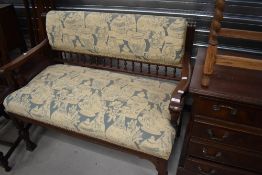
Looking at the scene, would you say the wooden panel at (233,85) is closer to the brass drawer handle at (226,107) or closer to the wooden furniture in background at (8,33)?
the brass drawer handle at (226,107)

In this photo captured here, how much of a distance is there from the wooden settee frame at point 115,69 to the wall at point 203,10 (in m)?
0.20

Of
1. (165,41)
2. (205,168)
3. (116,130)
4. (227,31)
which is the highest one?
(227,31)

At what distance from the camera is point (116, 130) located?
1305 millimetres

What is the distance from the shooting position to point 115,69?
181cm

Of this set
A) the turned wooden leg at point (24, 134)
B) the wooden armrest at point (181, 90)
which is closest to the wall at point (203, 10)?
the wooden armrest at point (181, 90)

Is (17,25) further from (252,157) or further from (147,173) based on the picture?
(252,157)

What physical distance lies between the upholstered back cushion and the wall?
0.70ft

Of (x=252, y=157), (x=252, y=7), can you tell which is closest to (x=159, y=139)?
(x=252, y=157)

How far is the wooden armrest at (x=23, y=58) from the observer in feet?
5.15

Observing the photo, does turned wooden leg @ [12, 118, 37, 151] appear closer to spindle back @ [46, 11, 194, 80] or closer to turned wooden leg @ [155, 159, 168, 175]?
spindle back @ [46, 11, 194, 80]

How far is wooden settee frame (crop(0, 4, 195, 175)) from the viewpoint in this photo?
1.28 m

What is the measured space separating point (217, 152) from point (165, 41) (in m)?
0.76

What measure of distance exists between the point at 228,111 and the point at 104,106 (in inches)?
28.3

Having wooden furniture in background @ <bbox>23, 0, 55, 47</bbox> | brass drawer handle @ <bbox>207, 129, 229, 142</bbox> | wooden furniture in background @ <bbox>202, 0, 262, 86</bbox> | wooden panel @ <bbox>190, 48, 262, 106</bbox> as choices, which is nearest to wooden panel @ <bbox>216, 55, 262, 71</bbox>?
wooden furniture in background @ <bbox>202, 0, 262, 86</bbox>
